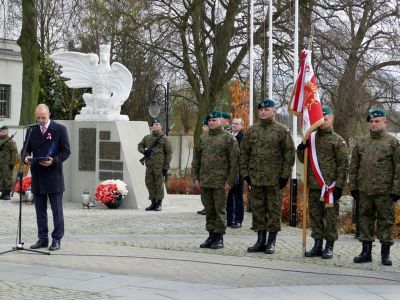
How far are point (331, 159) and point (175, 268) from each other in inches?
101

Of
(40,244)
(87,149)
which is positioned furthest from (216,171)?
(87,149)

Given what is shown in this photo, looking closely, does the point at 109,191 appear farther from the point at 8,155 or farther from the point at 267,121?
the point at 267,121

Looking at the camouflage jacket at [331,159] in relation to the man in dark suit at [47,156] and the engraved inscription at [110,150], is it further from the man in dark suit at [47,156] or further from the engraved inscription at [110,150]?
the engraved inscription at [110,150]

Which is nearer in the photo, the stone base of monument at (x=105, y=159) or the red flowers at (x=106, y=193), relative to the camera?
the red flowers at (x=106, y=193)

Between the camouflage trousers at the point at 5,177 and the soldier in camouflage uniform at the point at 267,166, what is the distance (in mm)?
9255

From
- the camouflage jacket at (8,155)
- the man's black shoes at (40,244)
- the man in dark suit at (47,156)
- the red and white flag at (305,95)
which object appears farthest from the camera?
the camouflage jacket at (8,155)

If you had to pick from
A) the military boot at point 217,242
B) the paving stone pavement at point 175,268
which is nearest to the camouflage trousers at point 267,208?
the paving stone pavement at point 175,268

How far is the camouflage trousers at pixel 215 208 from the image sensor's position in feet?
34.0

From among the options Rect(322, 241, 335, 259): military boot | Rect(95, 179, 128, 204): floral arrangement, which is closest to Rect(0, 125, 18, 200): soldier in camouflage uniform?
Rect(95, 179, 128, 204): floral arrangement

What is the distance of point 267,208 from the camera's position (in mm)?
10180

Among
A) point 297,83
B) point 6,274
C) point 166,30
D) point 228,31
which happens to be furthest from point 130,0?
point 6,274

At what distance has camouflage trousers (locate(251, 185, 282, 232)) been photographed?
10047mm

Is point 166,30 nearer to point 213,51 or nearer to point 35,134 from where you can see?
point 213,51

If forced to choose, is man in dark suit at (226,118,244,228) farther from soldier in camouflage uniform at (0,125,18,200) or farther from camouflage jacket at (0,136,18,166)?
camouflage jacket at (0,136,18,166)
